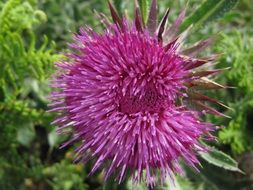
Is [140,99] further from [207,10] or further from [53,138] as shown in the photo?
[53,138]

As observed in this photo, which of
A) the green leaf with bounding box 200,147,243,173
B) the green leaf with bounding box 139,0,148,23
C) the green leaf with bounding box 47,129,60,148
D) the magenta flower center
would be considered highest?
the green leaf with bounding box 139,0,148,23

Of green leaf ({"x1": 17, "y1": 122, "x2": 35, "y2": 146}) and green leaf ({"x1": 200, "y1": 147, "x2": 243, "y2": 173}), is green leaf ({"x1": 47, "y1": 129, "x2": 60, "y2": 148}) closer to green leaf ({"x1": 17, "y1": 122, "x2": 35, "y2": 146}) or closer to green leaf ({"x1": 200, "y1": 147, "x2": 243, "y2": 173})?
green leaf ({"x1": 17, "y1": 122, "x2": 35, "y2": 146})

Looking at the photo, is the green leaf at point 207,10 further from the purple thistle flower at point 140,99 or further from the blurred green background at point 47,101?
the purple thistle flower at point 140,99

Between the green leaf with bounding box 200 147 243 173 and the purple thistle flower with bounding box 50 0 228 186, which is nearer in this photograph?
the purple thistle flower with bounding box 50 0 228 186

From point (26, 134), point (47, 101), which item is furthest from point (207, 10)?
point (26, 134)

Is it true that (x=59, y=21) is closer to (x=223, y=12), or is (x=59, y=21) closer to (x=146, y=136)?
(x=223, y=12)

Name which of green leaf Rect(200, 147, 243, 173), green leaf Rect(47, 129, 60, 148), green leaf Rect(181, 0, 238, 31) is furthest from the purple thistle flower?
green leaf Rect(47, 129, 60, 148)
